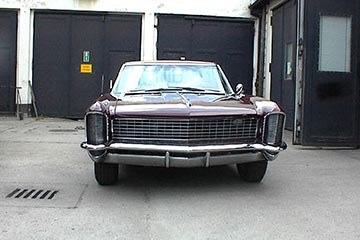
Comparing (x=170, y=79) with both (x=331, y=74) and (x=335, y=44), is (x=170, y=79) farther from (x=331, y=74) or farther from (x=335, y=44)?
(x=335, y=44)

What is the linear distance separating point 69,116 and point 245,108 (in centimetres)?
1033

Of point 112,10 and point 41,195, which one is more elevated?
point 112,10

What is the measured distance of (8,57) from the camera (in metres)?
14.6

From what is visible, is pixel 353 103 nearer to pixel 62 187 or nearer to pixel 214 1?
pixel 62 187

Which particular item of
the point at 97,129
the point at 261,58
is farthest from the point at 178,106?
the point at 261,58

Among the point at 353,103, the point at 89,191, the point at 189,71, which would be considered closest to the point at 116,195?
the point at 89,191

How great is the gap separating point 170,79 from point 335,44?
421 centimetres

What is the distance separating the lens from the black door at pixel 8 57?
1456cm

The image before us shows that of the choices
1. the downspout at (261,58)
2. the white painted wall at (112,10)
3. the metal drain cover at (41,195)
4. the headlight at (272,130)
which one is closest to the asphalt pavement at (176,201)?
the metal drain cover at (41,195)

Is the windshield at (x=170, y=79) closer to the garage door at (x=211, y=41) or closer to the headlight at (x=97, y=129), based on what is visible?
the headlight at (x=97, y=129)

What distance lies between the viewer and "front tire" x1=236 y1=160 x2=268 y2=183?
5.94 meters

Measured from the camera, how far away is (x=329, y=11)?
9094mm

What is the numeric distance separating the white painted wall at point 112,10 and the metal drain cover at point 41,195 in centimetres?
942

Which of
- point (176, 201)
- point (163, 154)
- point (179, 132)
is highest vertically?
point (179, 132)
